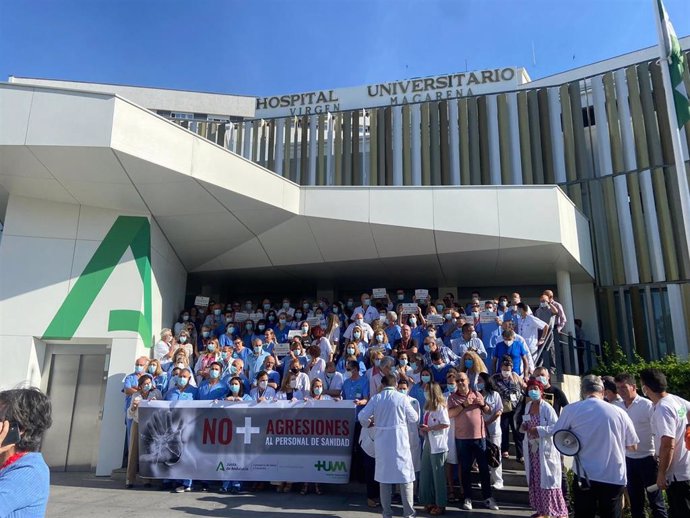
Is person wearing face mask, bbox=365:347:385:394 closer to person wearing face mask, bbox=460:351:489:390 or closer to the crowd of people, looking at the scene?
the crowd of people

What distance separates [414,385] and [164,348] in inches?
243

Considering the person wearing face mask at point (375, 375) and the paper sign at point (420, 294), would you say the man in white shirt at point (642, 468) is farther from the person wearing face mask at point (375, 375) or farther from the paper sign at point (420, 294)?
the paper sign at point (420, 294)

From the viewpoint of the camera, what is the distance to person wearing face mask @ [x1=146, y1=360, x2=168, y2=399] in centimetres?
983

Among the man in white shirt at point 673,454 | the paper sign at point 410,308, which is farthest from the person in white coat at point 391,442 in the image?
the paper sign at point 410,308

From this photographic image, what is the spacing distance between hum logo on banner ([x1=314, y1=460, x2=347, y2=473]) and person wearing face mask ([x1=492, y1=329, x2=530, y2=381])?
3496 millimetres

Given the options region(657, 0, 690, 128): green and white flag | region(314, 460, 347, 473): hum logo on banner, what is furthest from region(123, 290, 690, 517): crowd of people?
region(657, 0, 690, 128): green and white flag

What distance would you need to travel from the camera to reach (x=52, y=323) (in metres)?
11.0

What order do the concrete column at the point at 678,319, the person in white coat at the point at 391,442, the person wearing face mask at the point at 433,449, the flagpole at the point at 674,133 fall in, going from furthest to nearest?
the concrete column at the point at 678,319, the flagpole at the point at 674,133, the person wearing face mask at the point at 433,449, the person in white coat at the point at 391,442

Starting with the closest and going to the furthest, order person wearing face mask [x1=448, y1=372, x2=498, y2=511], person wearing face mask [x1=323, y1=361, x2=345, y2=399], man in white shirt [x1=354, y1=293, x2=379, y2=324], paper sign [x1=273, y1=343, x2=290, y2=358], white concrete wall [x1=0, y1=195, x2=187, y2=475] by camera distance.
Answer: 1. person wearing face mask [x1=448, y1=372, x2=498, y2=511]
2. person wearing face mask [x1=323, y1=361, x2=345, y2=399]
3. white concrete wall [x1=0, y1=195, x2=187, y2=475]
4. paper sign [x1=273, y1=343, x2=290, y2=358]
5. man in white shirt [x1=354, y1=293, x2=379, y2=324]

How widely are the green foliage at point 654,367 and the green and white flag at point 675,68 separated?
17.8 feet

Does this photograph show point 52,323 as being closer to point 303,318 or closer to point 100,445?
point 100,445

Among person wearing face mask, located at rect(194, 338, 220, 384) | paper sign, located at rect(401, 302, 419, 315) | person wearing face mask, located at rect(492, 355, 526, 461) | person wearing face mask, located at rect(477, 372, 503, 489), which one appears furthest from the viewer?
paper sign, located at rect(401, 302, 419, 315)

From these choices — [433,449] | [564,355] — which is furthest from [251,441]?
[564,355]

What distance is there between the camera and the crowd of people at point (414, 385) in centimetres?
615
